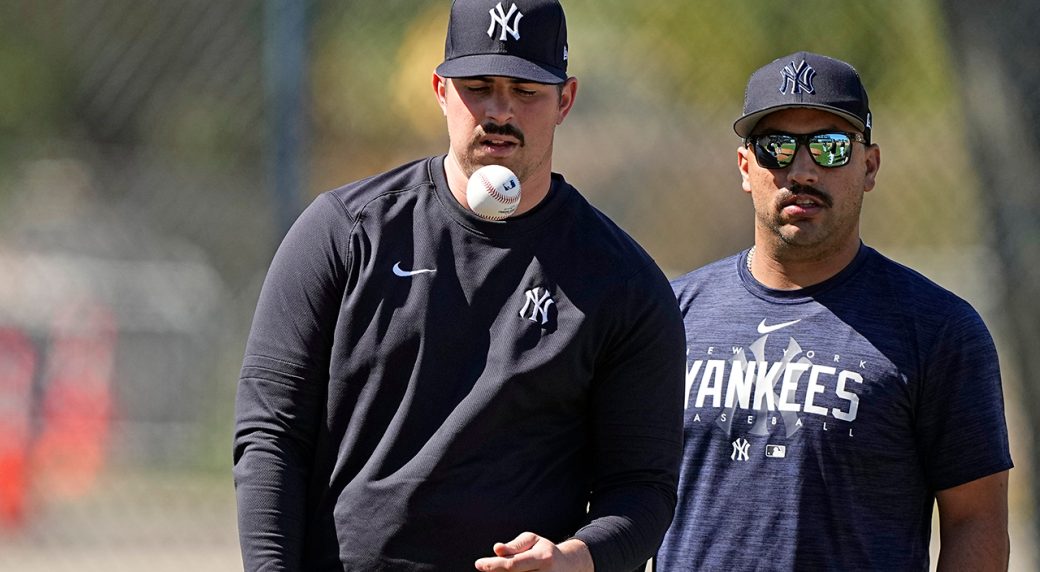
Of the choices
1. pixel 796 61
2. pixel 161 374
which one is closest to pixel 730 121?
pixel 796 61

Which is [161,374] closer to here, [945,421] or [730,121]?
[730,121]

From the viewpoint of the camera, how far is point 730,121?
19.3 feet

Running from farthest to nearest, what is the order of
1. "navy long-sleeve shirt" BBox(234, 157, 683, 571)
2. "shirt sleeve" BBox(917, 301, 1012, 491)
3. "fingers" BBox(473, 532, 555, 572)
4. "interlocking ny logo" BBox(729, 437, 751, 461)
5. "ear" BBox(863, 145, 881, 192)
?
"ear" BBox(863, 145, 881, 192)
"interlocking ny logo" BBox(729, 437, 751, 461)
"shirt sleeve" BBox(917, 301, 1012, 491)
"navy long-sleeve shirt" BBox(234, 157, 683, 571)
"fingers" BBox(473, 532, 555, 572)

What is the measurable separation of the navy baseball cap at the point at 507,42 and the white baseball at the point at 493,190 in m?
0.21

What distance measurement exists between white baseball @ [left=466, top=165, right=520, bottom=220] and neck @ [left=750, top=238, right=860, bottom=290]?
3.27 ft

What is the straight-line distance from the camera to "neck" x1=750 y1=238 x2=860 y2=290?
3502 millimetres

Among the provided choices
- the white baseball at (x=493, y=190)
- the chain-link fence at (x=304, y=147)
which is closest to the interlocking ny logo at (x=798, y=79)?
the white baseball at (x=493, y=190)

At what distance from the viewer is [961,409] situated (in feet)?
10.6

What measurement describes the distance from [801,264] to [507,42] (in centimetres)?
109

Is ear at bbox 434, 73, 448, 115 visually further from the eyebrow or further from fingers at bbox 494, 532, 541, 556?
fingers at bbox 494, 532, 541, 556

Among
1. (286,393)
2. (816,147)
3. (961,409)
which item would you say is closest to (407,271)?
(286,393)

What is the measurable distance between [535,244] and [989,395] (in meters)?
1.20

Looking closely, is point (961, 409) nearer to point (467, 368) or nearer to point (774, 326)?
point (774, 326)

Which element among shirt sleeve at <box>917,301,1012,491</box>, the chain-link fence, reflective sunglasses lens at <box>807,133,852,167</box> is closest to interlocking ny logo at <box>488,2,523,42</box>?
reflective sunglasses lens at <box>807,133,852,167</box>
